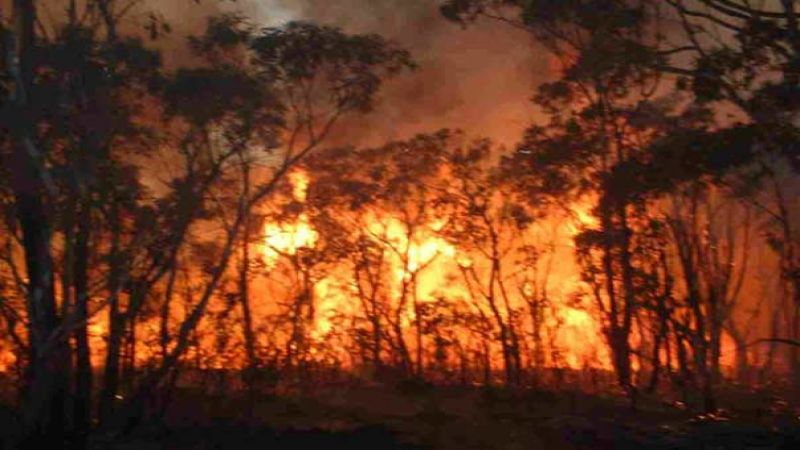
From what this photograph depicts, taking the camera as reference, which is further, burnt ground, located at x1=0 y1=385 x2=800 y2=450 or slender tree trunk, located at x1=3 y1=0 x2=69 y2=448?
burnt ground, located at x1=0 y1=385 x2=800 y2=450

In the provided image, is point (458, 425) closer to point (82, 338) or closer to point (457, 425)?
point (457, 425)

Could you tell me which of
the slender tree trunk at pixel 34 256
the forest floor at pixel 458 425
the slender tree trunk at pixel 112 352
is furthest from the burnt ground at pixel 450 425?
the slender tree trunk at pixel 34 256

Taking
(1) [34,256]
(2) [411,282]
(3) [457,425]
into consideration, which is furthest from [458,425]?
(2) [411,282]

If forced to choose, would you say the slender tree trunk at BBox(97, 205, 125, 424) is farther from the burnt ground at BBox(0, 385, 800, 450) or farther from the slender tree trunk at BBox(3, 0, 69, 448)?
the slender tree trunk at BBox(3, 0, 69, 448)

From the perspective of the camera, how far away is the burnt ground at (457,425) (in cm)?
1530

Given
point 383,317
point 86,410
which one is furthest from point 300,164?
point 86,410

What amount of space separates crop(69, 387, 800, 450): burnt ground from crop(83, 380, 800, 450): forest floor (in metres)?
0.02

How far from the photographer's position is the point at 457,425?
56.9ft

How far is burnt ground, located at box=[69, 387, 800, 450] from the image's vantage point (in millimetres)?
15305

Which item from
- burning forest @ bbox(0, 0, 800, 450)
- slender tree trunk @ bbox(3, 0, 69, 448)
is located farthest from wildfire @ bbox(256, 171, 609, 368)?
slender tree trunk @ bbox(3, 0, 69, 448)

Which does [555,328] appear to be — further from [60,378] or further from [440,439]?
[60,378]

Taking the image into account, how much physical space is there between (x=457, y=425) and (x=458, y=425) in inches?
0.7

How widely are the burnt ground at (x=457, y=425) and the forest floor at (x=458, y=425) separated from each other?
0.02m

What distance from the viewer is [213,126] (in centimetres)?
1797
